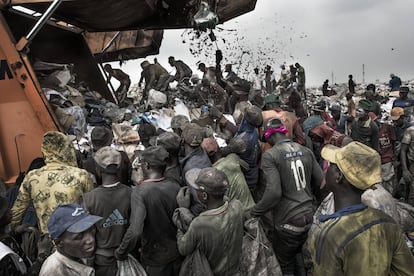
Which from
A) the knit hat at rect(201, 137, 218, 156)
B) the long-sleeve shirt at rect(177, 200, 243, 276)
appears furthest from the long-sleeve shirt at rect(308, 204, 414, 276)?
the knit hat at rect(201, 137, 218, 156)

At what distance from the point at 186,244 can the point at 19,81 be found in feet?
9.05

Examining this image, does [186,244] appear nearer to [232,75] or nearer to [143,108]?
[143,108]

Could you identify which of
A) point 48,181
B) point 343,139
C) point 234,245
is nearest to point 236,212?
point 234,245

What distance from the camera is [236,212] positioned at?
2662 millimetres

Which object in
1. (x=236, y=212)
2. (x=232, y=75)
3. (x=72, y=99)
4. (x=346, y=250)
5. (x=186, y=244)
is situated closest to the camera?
(x=346, y=250)

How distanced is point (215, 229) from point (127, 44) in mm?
5853

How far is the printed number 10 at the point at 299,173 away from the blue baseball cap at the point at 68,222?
1.78m

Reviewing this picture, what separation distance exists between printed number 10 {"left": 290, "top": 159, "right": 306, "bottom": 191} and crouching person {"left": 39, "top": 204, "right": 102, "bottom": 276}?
1802 millimetres

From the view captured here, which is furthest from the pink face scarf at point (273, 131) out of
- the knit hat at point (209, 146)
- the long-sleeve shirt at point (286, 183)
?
the knit hat at point (209, 146)

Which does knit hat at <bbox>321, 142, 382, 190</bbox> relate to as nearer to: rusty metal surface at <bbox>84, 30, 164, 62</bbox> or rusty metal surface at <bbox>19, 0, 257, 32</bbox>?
rusty metal surface at <bbox>19, 0, 257, 32</bbox>

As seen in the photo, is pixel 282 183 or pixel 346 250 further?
pixel 282 183

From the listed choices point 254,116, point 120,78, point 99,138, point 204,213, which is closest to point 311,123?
point 254,116

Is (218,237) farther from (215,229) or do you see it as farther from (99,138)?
(99,138)

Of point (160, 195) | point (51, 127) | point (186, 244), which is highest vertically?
point (51, 127)
